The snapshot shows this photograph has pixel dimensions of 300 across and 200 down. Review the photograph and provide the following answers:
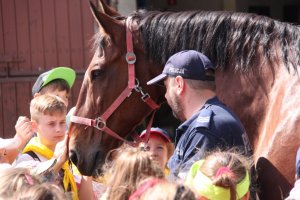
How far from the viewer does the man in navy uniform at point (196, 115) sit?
2799mm

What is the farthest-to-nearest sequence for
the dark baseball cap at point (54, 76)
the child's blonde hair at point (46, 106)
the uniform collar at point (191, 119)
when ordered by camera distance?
1. the dark baseball cap at point (54, 76)
2. the child's blonde hair at point (46, 106)
3. the uniform collar at point (191, 119)

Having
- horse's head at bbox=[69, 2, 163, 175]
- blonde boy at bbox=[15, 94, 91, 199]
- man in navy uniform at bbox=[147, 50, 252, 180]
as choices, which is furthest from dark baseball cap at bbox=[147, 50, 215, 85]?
blonde boy at bbox=[15, 94, 91, 199]

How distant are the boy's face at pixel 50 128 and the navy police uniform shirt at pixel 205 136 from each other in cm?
119

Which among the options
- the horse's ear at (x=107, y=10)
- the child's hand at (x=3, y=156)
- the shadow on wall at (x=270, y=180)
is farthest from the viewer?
the horse's ear at (x=107, y=10)

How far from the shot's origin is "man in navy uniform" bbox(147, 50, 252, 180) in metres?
2.80

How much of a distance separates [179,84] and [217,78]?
0.53 m

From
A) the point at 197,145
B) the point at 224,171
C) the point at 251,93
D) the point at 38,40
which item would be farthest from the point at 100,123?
the point at 38,40

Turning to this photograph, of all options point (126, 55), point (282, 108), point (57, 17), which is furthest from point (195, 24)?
point (57, 17)

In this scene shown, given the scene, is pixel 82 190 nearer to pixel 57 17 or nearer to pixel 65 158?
pixel 65 158

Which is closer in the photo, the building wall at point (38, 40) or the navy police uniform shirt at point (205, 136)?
the navy police uniform shirt at point (205, 136)

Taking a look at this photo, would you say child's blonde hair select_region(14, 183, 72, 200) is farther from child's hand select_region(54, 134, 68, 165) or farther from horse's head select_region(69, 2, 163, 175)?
horse's head select_region(69, 2, 163, 175)

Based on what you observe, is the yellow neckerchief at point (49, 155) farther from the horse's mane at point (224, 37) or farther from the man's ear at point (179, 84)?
the man's ear at point (179, 84)

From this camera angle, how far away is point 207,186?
2.44 meters

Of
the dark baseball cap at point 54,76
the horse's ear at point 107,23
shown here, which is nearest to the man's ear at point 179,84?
the horse's ear at point 107,23
